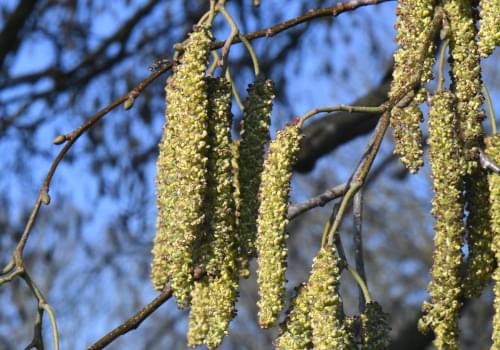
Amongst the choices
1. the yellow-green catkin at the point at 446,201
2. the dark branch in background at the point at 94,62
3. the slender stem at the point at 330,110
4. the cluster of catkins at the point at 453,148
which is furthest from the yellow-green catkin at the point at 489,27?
the dark branch in background at the point at 94,62

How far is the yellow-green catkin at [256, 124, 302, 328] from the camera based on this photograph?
1627mm

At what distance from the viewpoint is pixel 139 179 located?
16.3 feet

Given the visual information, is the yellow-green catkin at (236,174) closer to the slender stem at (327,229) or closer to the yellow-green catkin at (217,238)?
the yellow-green catkin at (217,238)

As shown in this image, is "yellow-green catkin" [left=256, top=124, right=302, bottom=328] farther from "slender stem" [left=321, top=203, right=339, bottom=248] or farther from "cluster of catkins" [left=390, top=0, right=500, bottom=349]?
"cluster of catkins" [left=390, top=0, right=500, bottom=349]

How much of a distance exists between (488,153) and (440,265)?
232 millimetres

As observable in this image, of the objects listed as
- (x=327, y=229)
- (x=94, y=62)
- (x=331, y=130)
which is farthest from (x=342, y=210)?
(x=94, y=62)

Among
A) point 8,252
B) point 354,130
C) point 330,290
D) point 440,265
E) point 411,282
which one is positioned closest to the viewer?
point 330,290

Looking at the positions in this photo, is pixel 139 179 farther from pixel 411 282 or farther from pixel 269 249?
pixel 411 282

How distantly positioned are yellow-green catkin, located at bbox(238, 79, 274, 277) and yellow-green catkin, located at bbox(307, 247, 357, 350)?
0.51ft

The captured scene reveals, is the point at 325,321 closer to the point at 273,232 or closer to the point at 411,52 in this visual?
the point at 273,232

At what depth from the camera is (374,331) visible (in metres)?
1.68

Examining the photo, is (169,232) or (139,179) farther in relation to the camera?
(139,179)

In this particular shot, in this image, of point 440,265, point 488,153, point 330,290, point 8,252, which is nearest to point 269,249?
point 330,290

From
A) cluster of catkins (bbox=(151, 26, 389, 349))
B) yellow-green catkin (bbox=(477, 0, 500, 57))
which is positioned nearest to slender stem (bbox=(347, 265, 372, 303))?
cluster of catkins (bbox=(151, 26, 389, 349))
